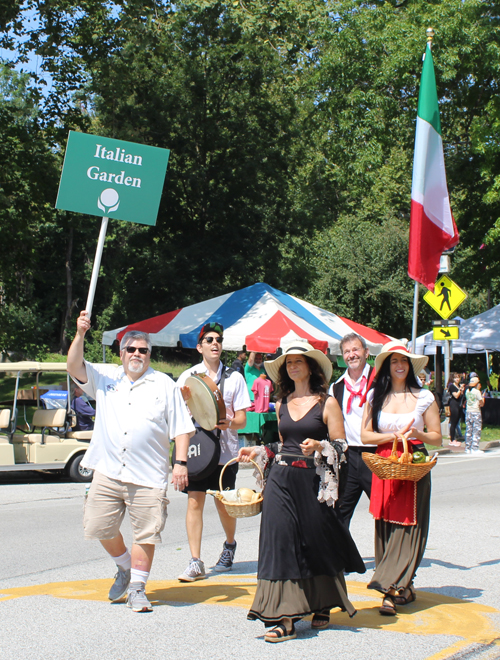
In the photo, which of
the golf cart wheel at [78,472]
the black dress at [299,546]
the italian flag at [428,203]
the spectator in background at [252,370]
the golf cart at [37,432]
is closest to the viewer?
the black dress at [299,546]

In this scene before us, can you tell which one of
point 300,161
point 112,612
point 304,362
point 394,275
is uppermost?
point 300,161

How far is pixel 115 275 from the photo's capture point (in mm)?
37125

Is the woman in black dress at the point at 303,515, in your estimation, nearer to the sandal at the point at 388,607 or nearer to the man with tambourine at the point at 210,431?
the sandal at the point at 388,607

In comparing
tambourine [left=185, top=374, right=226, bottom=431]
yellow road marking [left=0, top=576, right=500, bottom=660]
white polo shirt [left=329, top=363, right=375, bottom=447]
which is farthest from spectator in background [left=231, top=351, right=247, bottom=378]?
yellow road marking [left=0, top=576, right=500, bottom=660]

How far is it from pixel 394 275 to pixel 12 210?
2274 centimetres

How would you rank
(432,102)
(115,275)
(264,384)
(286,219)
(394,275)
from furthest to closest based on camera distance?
(394,275), (115,275), (286,219), (264,384), (432,102)

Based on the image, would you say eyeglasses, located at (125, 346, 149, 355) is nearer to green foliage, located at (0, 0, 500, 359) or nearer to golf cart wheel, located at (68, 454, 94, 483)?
golf cart wheel, located at (68, 454, 94, 483)

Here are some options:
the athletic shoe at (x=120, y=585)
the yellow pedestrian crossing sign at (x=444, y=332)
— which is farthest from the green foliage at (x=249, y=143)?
the athletic shoe at (x=120, y=585)

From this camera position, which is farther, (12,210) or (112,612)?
(12,210)

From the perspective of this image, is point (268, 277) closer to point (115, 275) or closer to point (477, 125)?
point (115, 275)

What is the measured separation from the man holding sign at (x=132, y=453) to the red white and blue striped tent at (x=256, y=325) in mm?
10685

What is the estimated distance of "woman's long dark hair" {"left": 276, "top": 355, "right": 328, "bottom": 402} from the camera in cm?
505

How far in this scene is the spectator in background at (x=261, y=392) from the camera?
49.7ft

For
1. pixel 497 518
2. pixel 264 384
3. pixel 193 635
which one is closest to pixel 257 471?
pixel 193 635
